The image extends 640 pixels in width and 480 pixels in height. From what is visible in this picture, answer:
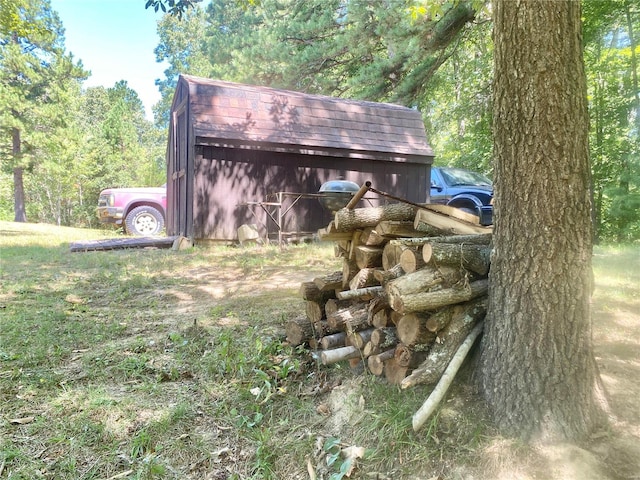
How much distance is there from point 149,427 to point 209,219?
733cm

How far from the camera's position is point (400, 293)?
2.32m

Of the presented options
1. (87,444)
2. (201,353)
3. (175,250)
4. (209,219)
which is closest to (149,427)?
(87,444)

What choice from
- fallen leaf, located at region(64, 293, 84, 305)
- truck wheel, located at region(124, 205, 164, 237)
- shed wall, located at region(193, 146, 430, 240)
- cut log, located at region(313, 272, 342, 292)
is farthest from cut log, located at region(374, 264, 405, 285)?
truck wheel, located at region(124, 205, 164, 237)

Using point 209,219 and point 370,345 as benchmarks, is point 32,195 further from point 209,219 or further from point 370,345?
point 370,345

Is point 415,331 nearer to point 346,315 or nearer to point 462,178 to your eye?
point 346,315

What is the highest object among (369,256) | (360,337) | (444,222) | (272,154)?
(272,154)

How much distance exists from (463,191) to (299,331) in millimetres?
7787

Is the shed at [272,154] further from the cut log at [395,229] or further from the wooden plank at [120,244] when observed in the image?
the cut log at [395,229]

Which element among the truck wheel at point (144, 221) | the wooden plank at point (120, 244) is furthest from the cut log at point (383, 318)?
the truck wheel at point (144, 221)

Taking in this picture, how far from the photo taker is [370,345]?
271 centimetres

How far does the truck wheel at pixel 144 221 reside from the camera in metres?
12.6

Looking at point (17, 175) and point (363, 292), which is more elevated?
point (17, 175)

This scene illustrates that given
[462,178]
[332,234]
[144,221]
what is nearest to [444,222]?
[332,234]

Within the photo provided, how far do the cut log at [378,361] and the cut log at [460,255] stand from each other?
61 centimetres
